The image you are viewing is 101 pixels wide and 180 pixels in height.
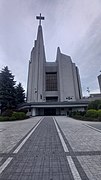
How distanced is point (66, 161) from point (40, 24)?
242 feet

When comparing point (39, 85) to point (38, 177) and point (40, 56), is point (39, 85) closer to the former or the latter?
point (40, 56)

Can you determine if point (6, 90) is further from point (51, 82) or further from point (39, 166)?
point (39, 166)

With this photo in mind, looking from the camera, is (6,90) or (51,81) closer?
(6,90)

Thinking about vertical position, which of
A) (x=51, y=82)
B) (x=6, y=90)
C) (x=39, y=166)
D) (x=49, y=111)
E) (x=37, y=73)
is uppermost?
(x=37, y=73)

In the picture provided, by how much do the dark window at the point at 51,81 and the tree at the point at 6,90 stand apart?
23423 mm

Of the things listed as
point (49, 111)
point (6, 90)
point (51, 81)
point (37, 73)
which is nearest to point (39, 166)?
point (6, 90)

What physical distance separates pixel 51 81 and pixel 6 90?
91.2 feet

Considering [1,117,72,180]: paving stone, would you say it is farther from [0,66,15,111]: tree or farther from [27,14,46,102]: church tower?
[27,14,46,102]: church tower

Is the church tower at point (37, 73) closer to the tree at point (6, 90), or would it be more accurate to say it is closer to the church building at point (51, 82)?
the church building at point (51, 82)

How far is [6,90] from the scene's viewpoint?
37.5 metres

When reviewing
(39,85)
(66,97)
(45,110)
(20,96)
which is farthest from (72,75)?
(20,96)

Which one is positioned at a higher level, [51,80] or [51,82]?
[51,80]

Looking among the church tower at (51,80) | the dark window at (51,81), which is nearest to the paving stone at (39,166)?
the church tower at (51,80)

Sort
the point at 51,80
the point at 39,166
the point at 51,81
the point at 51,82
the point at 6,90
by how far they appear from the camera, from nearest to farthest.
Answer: the point at 39,166
the point at 6,90
the point at 51,82
the point at 51,81
the point at 51,80
